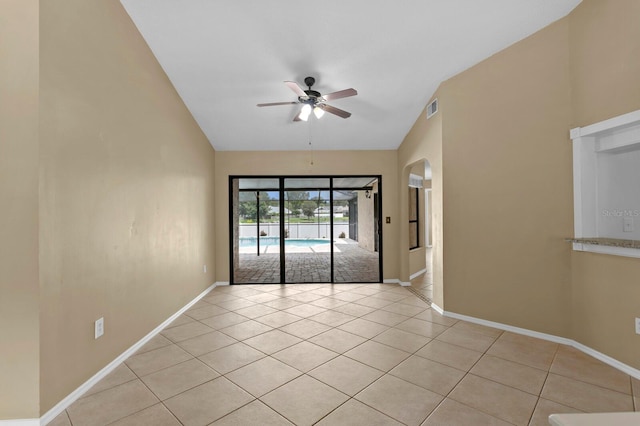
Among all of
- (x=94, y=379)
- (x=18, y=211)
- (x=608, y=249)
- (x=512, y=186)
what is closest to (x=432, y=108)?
(x=512, y=186)

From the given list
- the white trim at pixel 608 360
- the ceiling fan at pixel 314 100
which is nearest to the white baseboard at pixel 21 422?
the ceiling fan at pixel 314 100

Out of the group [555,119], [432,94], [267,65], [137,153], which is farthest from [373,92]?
[137,153]

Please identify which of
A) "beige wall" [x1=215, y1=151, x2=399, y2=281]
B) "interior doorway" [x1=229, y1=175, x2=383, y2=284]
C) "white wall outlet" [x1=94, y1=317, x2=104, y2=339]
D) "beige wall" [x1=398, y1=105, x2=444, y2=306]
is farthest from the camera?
"interior doorway" [x1=229, y1=175, x2=383, y2=284]

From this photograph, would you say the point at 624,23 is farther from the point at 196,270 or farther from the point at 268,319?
the point at 196,270

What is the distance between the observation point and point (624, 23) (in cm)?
236

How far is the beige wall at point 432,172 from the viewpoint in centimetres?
381

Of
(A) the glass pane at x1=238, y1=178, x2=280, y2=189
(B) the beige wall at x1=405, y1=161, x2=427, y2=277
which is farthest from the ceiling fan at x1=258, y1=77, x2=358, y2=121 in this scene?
(B) the beige wall at x1=405, y1=161, x2=427, y2=277

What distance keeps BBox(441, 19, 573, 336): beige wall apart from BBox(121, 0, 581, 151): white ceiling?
0.34 meters

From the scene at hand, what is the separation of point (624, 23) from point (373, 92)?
2338mm

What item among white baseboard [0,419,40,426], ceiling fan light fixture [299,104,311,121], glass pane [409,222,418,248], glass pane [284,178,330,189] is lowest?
white baseboard [0,419,40,426]

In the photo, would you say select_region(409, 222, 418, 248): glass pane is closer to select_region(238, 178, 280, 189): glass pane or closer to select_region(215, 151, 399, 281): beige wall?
select_region(215, 151, 399, 281): beige wall

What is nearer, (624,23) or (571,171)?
A: (624,23)

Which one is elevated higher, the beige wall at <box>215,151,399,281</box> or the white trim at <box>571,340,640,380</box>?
the beige wall at <box>215,151,399,281</box>

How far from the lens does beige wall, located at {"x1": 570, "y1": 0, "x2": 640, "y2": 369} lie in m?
2.32
